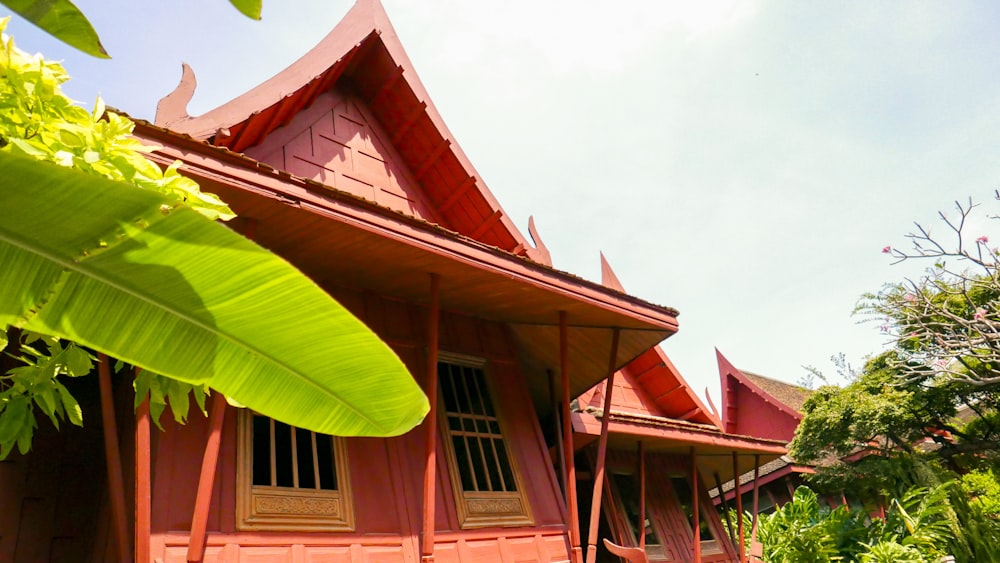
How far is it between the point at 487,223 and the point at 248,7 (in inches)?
250

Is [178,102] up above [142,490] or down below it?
above

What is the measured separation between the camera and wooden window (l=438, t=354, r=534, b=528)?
5.24 metres

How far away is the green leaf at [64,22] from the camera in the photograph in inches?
45.4

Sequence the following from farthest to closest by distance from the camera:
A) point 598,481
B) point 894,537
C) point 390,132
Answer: point 894,537, point 390,132, point 598,481

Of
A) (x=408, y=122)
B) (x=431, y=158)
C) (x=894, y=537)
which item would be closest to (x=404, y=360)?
(x=431, y=158)

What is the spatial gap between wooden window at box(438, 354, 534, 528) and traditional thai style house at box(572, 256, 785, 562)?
5.45 ft

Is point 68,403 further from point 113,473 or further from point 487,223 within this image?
point 487,223

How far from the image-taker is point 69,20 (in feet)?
3.99

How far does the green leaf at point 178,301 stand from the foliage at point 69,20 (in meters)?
0.42

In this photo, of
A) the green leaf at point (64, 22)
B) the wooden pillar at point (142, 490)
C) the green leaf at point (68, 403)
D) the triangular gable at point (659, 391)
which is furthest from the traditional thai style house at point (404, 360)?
the green leaf at point (64, 22)

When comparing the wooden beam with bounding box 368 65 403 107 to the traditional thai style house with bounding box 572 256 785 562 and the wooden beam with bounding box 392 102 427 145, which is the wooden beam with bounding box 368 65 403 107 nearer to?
the wooden beam with bounding box 392 102 427 145

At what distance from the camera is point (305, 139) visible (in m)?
6.56

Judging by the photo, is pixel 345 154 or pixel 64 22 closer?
pixel 64 22

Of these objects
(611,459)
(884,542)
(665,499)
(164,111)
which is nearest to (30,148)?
(164,111)
